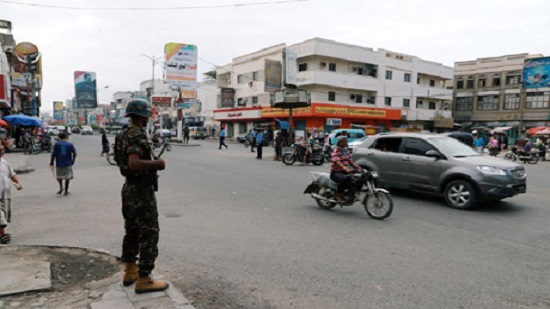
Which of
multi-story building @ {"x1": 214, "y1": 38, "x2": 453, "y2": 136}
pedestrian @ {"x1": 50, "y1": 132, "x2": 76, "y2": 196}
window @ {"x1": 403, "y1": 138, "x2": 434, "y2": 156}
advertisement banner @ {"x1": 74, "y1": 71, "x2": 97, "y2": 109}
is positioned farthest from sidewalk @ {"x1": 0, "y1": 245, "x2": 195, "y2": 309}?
advertisement banner @ {"x1": 74, "y1": 71, "x2": 97, "y2": 109}

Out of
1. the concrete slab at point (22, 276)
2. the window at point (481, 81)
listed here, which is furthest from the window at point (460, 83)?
the concrete slab at point (22, 276)

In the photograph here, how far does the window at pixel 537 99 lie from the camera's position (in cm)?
4094

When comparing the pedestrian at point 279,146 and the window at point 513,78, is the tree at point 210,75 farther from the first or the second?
the pedestrian at point 279,146

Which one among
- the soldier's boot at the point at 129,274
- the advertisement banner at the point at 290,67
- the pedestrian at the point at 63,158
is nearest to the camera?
the soldier's boot at the point at 129,274

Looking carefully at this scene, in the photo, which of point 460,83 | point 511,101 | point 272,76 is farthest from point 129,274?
point 460,83

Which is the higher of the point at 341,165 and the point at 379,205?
the point at 341,165

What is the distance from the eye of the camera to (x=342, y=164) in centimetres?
751

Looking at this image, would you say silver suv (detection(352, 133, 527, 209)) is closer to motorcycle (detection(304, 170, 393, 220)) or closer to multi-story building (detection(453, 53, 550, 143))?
motorcycle (detection(304, 170, 393, 220))

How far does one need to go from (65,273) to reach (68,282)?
274mm

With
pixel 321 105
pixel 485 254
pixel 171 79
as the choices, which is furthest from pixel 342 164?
pixel 171 79

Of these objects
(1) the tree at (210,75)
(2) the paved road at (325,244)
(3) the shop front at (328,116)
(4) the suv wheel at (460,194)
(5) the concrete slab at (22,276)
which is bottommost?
(2) the paved road at (325,244)

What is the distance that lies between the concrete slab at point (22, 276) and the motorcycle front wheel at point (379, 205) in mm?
5400

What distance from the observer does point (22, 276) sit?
392cm

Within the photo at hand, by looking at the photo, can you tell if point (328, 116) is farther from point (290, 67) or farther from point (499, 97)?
point (499, 97)
